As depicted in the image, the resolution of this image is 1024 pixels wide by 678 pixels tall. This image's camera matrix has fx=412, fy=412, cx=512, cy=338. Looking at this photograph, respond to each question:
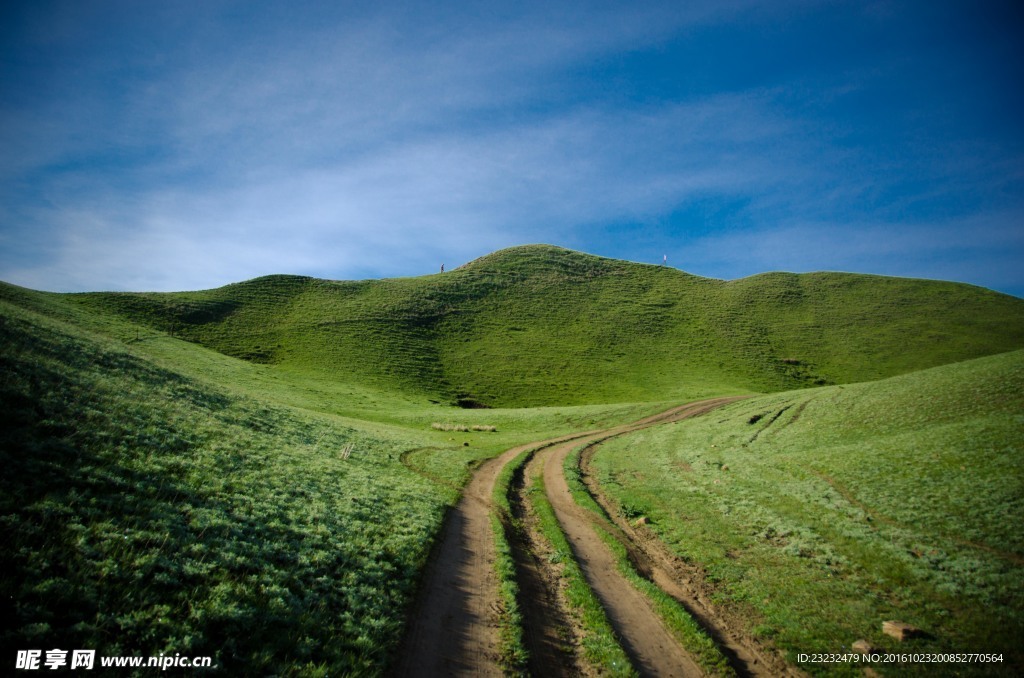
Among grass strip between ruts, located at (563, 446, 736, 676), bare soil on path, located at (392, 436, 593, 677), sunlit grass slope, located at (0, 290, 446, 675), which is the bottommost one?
grass strip between ruts, located at (563, 446, 736, 676)

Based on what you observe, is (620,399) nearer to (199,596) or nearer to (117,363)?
(117,363)

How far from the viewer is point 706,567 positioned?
14102 millimetres

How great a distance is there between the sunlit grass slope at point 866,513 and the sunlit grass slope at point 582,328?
4191 cm

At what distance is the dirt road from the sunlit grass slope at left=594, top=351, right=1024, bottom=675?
1.61 metres

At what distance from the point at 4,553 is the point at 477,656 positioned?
8.64 metres

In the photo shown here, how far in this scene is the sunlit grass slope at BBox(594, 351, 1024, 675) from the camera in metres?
11.1

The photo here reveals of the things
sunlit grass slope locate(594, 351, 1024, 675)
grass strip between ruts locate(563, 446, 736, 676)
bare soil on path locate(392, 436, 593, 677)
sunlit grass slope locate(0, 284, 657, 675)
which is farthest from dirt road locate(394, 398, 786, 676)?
sunlit grass slope locate(594, 351, 1024, 675)

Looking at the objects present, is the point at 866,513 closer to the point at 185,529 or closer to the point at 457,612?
the point at 457,612

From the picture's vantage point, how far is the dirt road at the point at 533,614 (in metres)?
8.83

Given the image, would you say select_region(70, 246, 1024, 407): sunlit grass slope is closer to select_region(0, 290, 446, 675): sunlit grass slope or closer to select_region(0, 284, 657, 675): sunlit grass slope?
select_region(0, 284, 657, 675): sunlit grass slope

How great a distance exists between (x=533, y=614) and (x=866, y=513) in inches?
627

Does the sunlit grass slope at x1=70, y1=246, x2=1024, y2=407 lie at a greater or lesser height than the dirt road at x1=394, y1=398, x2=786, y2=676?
greater

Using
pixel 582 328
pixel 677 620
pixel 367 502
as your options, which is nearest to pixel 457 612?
pixel 677 620

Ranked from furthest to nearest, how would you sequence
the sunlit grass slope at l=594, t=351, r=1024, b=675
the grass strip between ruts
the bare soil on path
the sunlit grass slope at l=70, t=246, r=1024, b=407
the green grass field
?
1. the sunlit grass slope at l=70, t=246, r=1024, b=407
2. the sunlit grass slope at l=594, t=351, r=1024, b=675
3. the grass strip between ruts
4. the bare soil on path
5. the green grass field
